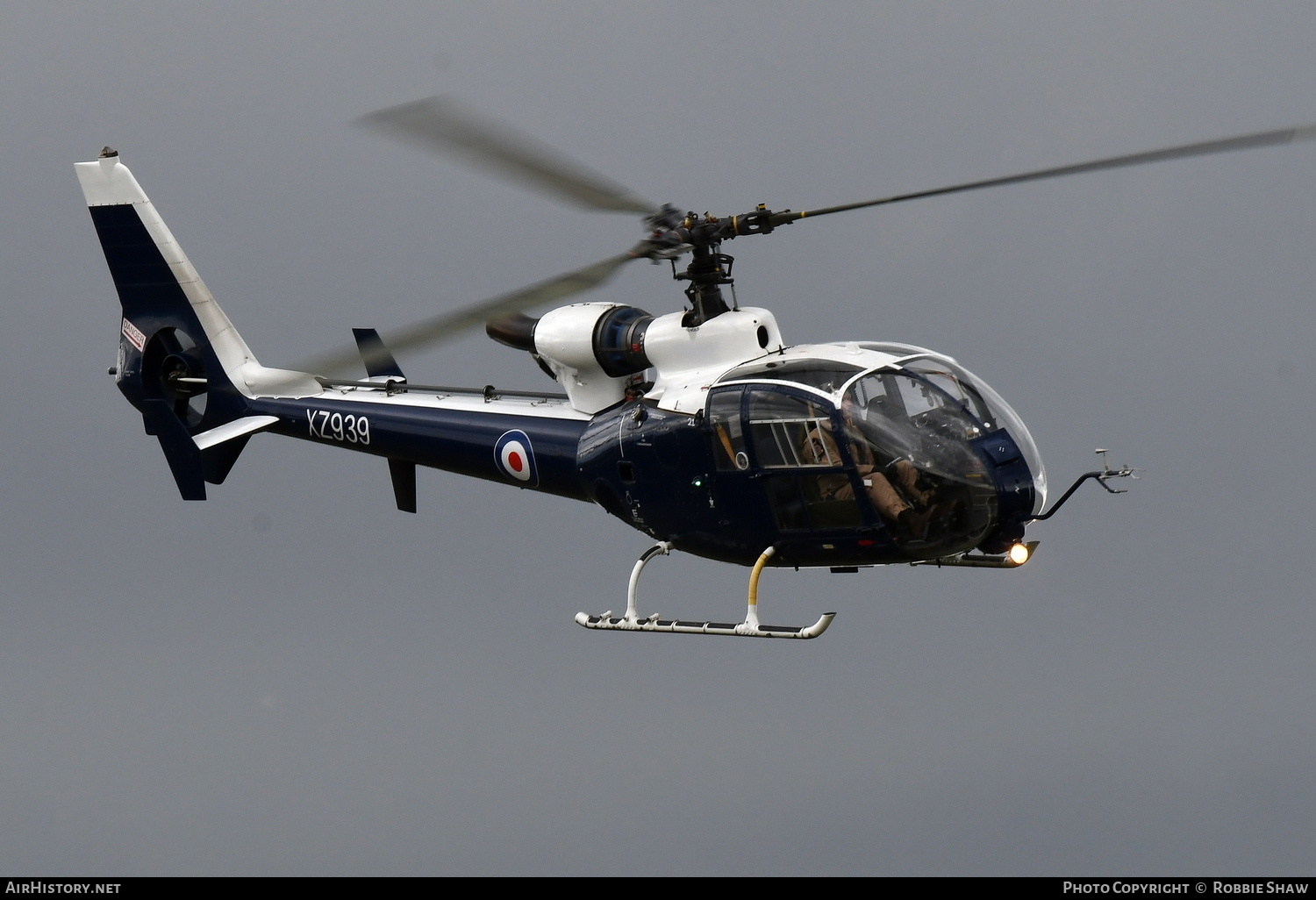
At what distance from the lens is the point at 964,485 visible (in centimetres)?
1628

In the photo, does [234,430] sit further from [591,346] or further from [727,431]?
[727,431]

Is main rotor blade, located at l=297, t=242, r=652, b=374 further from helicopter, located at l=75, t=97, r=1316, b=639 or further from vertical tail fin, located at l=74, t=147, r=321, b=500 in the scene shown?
vertical tail fin, located at l=74, t=147, r=321, b=500

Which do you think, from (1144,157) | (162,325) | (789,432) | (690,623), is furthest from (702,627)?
(162,325)

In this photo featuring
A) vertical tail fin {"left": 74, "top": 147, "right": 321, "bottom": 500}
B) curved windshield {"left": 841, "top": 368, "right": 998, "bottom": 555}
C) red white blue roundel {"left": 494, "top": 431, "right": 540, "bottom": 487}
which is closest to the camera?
curved windshield {"left": 841, "top": 368, "right": 998, "bottom": 555}

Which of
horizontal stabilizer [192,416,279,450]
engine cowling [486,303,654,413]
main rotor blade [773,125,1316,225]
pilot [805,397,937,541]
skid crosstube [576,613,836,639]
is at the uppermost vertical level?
main rotor blade [773,125,1316,225]

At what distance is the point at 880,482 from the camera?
16375 millimetres

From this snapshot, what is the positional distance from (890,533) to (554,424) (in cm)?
439

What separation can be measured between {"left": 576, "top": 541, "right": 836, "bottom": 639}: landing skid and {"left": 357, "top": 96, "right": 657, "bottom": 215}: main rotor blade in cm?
352

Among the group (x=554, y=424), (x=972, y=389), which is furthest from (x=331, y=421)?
(x=972, y=389)

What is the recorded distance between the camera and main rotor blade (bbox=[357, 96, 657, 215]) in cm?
1596

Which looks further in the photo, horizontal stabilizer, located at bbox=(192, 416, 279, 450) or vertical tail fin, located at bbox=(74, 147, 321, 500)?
vertical tail fin, located at bbox=(74, 147, 321, 500)

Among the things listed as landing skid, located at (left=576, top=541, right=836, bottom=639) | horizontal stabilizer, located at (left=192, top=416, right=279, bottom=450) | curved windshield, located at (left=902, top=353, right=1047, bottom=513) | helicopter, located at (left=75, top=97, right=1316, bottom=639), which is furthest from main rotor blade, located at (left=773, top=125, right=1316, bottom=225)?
horizontal stabilizer, located at (left=192, top=416, right=279, bottom=450)

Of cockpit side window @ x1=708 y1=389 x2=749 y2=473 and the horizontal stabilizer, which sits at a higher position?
the horizontal stabilizer

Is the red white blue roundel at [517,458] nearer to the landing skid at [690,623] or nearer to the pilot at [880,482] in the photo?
the landing skid at [690,623]
